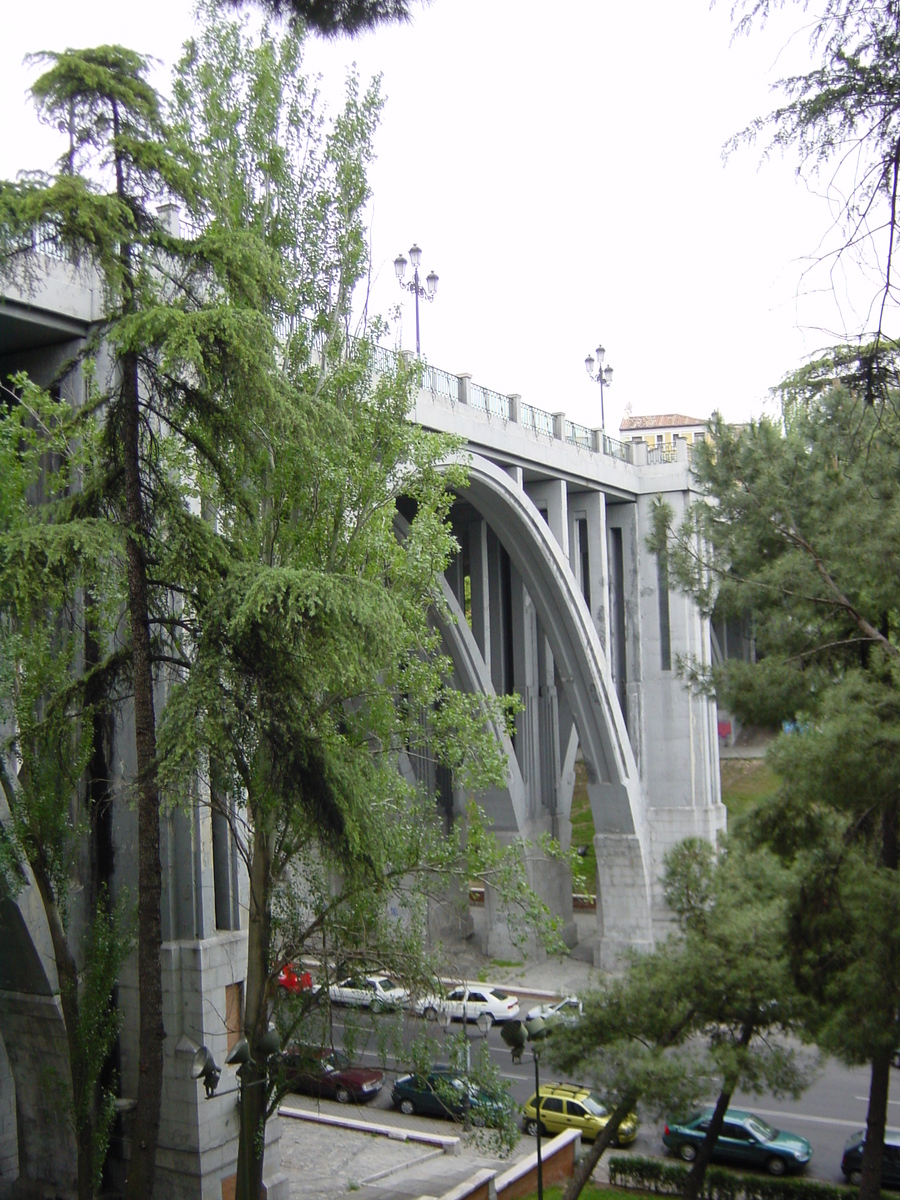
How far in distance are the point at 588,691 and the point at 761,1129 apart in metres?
10.9

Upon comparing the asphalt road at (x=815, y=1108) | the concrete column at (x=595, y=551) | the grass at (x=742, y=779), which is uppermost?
the concrete column at (x=595, y=551)

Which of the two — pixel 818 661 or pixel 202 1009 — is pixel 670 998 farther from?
pixel 202 1009

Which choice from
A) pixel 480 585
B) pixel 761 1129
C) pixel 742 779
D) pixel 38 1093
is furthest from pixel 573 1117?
pixel 742 779

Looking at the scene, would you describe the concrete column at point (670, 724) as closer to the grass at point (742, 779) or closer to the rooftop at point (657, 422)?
the grass at point (742, 779)

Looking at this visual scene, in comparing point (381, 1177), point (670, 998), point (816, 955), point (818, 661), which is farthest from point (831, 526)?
Result: point (381, 1177)

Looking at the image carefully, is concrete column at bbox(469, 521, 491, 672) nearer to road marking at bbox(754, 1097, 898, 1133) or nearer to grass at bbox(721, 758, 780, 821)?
road marking at bbox(754, 1097, 898, 1133)

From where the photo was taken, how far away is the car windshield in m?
15.5

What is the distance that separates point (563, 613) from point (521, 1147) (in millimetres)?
11473

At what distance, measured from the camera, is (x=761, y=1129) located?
A: 1570 centimetres

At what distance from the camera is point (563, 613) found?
24188 millimetres

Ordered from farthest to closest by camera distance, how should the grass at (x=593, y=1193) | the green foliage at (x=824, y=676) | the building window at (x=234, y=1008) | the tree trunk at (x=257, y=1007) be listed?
the grass at (x=593, y=1193) < the building window at (x=234, y=1008) < the tree trunk at (x=257, y=1007) < the green foliage at (x=824, y=676)

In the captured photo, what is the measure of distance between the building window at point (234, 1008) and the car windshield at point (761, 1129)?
7892 mm

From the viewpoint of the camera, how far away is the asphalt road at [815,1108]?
1598 cm

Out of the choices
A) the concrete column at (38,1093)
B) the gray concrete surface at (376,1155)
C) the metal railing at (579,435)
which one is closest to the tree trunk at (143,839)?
the gray concrete surface at (376,1155)
